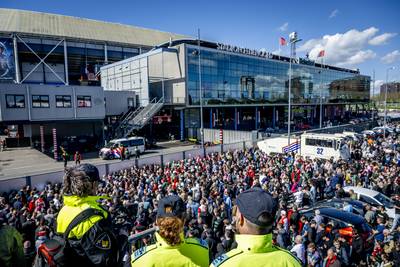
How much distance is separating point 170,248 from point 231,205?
8.72 meters

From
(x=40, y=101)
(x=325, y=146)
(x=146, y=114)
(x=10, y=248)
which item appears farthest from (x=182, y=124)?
(x=10, y=248)

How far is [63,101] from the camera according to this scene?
101 feet

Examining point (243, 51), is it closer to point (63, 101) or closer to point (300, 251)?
point (63, 101)

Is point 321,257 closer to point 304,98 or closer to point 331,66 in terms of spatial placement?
point 304,98

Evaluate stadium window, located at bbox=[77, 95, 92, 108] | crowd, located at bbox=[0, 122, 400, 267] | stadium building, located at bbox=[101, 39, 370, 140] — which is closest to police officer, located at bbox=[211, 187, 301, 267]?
crowd, located at bbox=[0, 122, 400, 267]

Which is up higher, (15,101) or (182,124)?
(15,101)

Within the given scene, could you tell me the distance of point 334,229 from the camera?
26.6 ft

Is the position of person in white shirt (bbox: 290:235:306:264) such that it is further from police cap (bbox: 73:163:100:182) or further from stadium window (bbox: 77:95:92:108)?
stadium window (bbox: 77:95:92:108)

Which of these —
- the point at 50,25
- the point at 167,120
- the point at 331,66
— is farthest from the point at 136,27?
the point at 331,66

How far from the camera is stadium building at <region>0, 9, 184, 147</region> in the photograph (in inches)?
1153

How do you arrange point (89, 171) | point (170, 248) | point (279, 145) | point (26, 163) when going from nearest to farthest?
point (170, 248), point (89, 171), point (26, 163), point (279, 145)

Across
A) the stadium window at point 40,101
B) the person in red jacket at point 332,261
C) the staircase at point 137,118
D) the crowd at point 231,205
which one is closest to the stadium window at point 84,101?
the stadium window at point 40,101

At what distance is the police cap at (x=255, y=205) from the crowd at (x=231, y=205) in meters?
0.31

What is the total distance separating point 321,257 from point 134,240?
525cm
